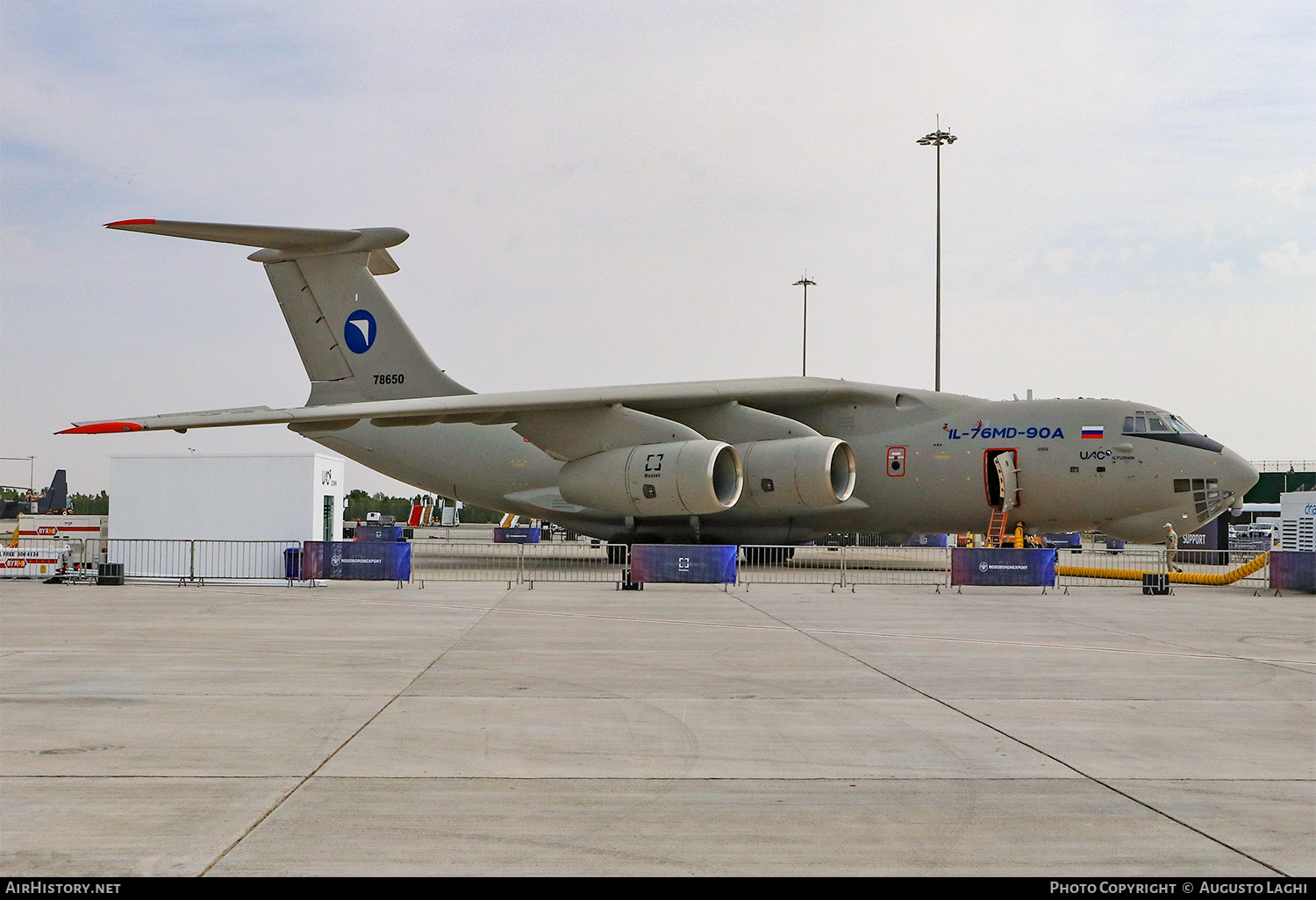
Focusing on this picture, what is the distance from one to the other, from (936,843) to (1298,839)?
1.46 m

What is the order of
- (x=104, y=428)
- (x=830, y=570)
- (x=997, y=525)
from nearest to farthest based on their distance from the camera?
(x=104, y=428)
(x=997, y=525)
(x=830, y=570)

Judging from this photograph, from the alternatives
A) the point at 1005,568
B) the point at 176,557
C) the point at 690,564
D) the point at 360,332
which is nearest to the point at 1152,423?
the point at 1005,568

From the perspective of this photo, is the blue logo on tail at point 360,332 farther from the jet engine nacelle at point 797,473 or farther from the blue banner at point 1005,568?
the blue banner at point 1005,568

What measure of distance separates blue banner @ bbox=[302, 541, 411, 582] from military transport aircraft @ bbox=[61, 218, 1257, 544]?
7.99ft

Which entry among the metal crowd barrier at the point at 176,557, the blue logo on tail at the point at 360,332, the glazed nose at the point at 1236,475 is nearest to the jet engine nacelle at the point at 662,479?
the metal crowd barrier at the point at 176,557

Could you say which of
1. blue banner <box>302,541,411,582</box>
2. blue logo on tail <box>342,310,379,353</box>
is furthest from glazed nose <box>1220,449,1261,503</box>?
blue logo on tail <box>342,310,379,353</box>

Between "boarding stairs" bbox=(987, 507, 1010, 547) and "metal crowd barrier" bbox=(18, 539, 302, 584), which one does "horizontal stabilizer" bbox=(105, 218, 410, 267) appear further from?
"boarding stairs" bbox=(987, 507, 1010, 547)

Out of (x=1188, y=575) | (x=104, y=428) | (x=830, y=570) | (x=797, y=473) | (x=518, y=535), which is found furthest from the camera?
(x=518, y=535)

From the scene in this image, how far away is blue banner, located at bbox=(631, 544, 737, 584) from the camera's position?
18797 mm

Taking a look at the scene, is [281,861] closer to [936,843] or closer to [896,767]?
[936,843]

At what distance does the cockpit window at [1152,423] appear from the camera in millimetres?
20359

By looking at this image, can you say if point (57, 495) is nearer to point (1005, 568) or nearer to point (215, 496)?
point (215, 496)

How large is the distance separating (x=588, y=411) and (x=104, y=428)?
8.56 m

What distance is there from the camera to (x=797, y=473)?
20.0m
